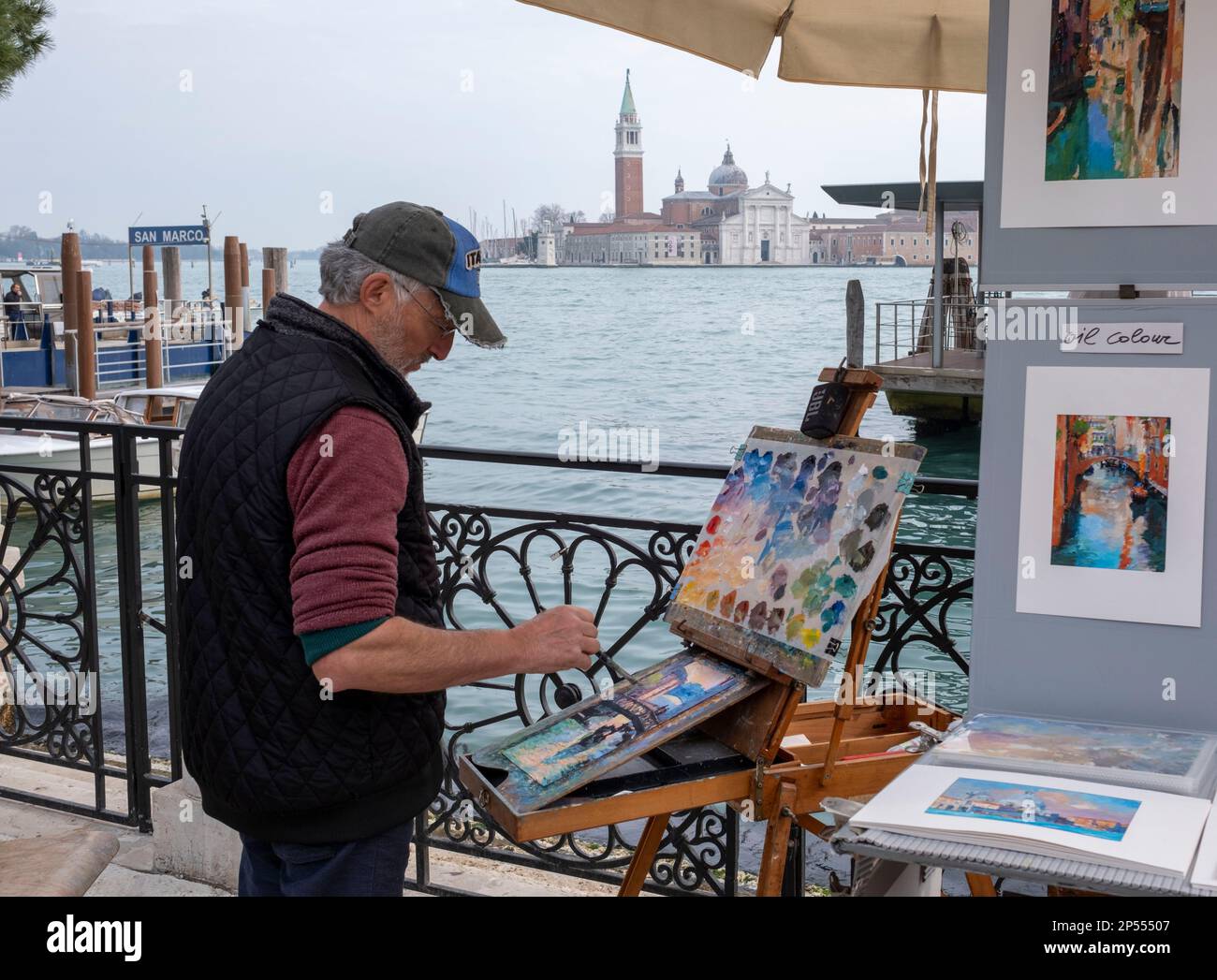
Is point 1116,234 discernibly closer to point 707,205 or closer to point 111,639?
point 111,639

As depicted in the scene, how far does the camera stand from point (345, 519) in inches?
67.7

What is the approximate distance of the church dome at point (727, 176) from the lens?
9700 cm

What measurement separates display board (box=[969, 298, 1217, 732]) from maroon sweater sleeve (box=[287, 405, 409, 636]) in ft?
3.20

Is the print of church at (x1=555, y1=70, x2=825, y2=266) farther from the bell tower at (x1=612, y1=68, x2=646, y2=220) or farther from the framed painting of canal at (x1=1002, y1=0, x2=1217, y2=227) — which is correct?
the framed painting of canal at (x1=1002, y1=0, x2=1217, y2=227)

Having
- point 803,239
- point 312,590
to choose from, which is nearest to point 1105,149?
point 312,590

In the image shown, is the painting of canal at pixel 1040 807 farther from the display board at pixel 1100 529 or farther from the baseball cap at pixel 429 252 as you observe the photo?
the baseball cap at pixel 429 252

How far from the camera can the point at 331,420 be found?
5.79 feet

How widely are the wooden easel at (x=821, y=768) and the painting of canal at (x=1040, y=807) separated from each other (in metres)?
0.41

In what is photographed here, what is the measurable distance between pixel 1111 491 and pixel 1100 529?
63mm

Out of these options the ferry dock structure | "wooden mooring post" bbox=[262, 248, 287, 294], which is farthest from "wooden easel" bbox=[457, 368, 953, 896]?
"wooden mooring post" bbox=[262, 248, 287, 294]

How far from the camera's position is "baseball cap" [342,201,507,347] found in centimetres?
188

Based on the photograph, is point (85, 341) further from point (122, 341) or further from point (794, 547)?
point (794, 547)

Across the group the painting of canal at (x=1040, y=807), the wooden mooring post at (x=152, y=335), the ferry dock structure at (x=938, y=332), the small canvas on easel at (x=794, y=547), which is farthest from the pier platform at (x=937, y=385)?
the painting of canal at (x=1040, y=807)

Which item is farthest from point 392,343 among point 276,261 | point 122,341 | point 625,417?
point 625,417
